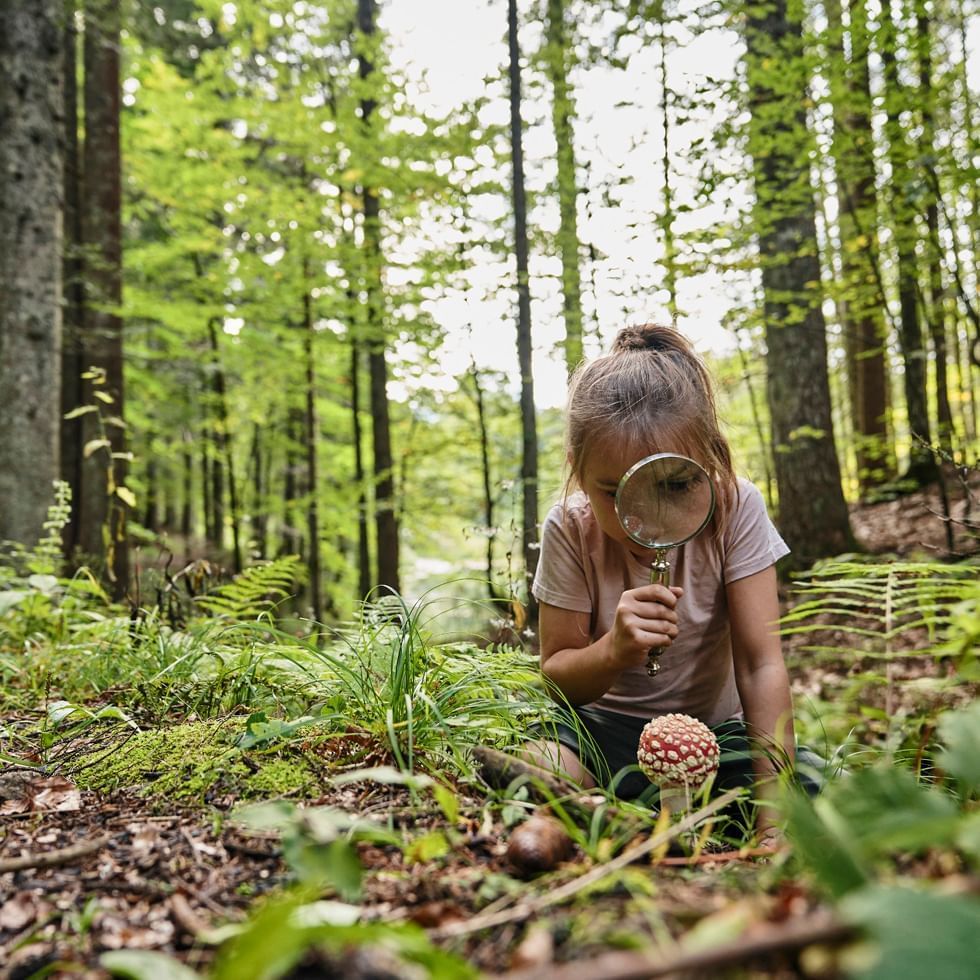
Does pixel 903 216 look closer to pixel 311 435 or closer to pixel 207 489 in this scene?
pixel 311 435

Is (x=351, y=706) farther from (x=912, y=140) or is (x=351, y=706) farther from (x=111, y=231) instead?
(x=111, y=231)

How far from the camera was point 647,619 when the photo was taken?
1871mm

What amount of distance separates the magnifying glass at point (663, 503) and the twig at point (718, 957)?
127 cm

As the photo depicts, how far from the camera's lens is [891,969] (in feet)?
1.68

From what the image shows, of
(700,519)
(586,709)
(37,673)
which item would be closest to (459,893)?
(700,519)

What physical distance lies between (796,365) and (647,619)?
5.74 m

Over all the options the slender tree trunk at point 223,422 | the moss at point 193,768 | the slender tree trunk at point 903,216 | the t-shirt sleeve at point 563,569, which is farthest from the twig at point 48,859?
the slender tree trunk at point 223,422

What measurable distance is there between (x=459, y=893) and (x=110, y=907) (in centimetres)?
56

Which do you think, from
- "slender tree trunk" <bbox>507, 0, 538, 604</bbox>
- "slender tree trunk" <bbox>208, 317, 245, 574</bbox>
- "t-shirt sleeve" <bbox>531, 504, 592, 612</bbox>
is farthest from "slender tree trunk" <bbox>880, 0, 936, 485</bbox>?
"slender tree trunk" <bbox>208, 317, 245, 574</bbox>

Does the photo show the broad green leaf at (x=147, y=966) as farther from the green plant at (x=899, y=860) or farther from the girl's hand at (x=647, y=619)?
the girl's hand at (x=647, y=619)

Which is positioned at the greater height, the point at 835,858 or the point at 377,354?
the point at 377,354

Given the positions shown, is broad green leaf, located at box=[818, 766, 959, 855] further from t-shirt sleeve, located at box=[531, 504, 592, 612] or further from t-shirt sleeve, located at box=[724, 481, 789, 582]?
t-shirt sleeve, located at box=[531, 504, 592, 612]

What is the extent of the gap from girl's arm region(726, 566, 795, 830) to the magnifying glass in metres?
0.46

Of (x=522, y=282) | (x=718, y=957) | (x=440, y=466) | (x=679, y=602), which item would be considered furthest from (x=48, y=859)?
(x=440, y=466)
